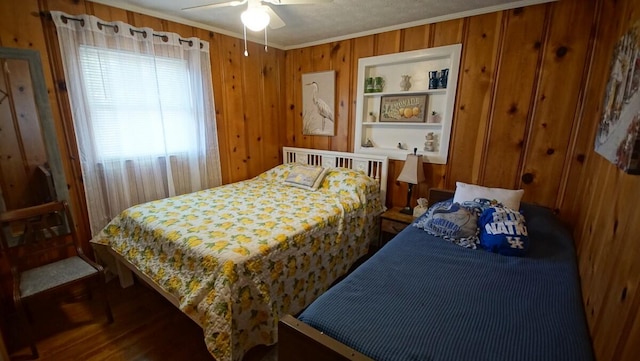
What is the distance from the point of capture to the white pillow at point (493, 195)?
1.97 metres

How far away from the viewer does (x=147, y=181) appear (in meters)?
2.46

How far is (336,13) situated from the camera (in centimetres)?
234

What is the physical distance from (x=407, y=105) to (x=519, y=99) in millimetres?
922

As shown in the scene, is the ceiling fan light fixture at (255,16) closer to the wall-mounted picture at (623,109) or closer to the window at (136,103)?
the window at (136,103)

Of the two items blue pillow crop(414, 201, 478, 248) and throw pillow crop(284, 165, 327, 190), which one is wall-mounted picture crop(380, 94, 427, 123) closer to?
throw pillow crop(284, 165, 327, 190)

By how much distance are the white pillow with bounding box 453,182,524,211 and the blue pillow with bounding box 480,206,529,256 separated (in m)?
0.33

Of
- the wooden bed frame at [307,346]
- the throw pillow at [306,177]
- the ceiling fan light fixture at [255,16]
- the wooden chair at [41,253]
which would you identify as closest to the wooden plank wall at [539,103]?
the throw pillow at [306,177]

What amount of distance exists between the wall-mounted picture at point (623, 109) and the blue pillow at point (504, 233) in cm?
53

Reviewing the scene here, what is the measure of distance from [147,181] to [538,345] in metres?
2.83

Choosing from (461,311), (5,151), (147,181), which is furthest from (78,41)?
(461,311)

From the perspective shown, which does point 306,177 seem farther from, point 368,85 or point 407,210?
point 368,85

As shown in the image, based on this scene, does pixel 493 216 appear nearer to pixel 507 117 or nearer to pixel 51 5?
pixel 507 117

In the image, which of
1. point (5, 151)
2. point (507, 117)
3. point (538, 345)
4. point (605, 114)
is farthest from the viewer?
point (507, 117)

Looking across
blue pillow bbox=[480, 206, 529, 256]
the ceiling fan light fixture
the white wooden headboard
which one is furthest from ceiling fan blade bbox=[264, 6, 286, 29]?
blue pillow bbox=[480, 206, 529, 256]
